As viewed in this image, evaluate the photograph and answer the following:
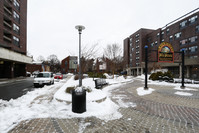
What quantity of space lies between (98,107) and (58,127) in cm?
195

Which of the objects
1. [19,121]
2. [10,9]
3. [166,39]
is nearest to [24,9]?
[10,9]

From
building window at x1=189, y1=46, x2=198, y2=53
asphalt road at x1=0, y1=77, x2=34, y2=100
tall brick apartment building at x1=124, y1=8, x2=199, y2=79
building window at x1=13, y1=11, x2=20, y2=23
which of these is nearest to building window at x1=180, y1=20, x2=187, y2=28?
tall brick apartment building at x1=124, y1=8, x2=199, y2=79

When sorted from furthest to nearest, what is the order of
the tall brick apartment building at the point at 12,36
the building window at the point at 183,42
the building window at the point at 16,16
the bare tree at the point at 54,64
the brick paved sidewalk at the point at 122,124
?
the bare tree at the point at 54,64 → the building window at the point at 183,42 → the building window at the point at 16,16 → the tall brick apartment building at the point at 12,36 → the brick paved sidewalk at the point at 122,124

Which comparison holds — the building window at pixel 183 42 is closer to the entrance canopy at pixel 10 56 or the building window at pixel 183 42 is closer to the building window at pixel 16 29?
the entrance canopy at pixel 10 56

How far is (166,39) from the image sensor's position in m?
38.6

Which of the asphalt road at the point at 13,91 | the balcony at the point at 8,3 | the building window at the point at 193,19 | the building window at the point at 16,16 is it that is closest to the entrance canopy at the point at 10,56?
the asphalt road at the point at 13,91

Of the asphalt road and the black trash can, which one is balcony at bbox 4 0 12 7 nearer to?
the asphalt road

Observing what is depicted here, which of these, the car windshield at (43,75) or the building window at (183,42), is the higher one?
the building window at (183,42)

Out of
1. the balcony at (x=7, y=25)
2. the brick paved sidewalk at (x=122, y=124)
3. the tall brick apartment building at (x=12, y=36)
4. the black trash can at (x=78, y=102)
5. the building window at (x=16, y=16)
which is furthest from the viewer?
the building window at (x=16, y=16)

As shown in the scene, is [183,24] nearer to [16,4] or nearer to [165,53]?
[165,53]

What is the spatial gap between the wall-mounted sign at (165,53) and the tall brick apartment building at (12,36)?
2228 centimetres

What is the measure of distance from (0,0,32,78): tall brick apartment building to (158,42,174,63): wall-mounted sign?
877 inches

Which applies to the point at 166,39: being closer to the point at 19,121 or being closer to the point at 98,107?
the point at 98,107

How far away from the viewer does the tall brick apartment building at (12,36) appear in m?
20.4
